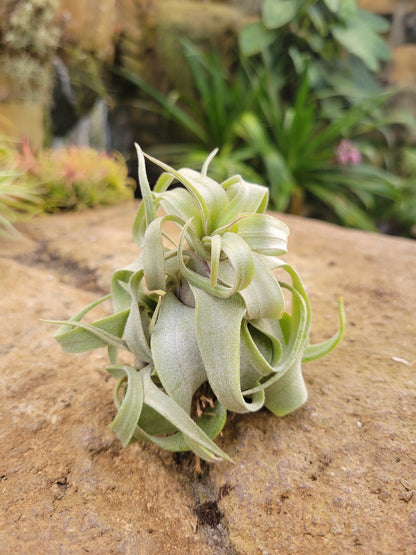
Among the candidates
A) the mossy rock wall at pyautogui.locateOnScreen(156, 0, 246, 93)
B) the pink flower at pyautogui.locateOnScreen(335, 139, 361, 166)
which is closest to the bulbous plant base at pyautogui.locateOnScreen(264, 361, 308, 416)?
the pink flower at pyautogui.locateOnScreen(335, 139, 361, 166)

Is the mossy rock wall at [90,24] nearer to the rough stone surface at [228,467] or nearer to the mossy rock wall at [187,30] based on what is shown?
the mossy rock wall at [187,30]

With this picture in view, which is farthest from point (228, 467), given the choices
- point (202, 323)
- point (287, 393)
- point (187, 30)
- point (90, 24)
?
point (187, 30)

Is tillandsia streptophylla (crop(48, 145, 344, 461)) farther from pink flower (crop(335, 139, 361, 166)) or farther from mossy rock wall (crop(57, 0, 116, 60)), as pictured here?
pink flower (crop(335, 139, 361, 166))

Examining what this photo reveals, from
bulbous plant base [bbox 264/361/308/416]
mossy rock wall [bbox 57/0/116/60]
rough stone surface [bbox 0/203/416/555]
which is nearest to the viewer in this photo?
rough stone surface [bbox 0/203/416/555]

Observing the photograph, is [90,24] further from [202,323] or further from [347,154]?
[202,323]

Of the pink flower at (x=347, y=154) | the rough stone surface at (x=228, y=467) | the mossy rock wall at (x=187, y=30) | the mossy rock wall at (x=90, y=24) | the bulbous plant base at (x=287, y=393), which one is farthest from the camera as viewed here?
the mossy rock wall at (x=187, y=30)

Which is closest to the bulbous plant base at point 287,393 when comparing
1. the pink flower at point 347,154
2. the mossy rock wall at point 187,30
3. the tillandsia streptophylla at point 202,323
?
the tillandsia streptophylla at point 202,323
